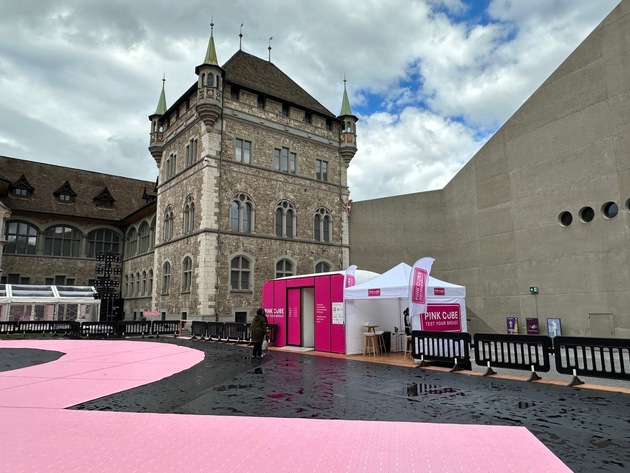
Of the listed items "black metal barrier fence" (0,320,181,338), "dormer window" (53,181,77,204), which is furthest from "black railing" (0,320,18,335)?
"dormer window" (53,181,77,204)

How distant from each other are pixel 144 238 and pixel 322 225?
16378 mm

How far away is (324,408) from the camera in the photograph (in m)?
7.12

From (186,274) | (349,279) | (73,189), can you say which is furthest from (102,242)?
(349,279)

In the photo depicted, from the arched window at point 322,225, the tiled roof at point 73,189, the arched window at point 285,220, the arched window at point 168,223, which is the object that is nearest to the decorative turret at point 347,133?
the arched window at point 322,225

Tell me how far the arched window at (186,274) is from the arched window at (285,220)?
5.92m

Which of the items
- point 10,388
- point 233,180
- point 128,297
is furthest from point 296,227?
point 10,388

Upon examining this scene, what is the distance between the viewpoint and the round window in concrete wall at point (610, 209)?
17547mm

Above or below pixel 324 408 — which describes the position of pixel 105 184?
above

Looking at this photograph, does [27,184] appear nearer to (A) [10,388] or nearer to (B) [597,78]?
(A) [10,388]

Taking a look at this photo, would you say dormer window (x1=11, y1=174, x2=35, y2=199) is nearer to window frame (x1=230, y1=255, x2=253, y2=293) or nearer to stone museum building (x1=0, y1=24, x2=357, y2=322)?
stone museum building (x1=0, y1=24, x2=357, y2=322)

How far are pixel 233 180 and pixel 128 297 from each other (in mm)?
17885

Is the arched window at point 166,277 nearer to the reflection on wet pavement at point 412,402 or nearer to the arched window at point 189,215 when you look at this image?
the arched window at point 189,215

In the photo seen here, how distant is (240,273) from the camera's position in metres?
26.6

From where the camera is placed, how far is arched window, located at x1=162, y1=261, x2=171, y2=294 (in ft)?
97.5
